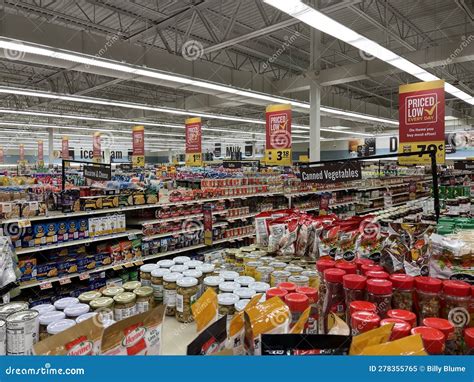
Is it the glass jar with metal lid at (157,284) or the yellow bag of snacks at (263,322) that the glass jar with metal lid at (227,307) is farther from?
the glass jar with metal lid at (157,284)

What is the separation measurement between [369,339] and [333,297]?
1.82 ft

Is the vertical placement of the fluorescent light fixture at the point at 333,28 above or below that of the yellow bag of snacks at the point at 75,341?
above

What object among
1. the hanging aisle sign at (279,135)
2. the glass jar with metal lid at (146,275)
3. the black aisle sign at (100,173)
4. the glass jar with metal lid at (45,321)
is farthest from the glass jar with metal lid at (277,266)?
the hanging aisle sign at (279,135)

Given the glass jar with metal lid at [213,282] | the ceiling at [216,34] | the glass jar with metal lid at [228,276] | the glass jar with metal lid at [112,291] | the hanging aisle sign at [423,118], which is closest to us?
the glass jar with metal lid at [112,291]

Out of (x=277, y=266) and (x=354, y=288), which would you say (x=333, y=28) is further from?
(x=354, y=288)

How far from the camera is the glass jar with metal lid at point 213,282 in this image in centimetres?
186

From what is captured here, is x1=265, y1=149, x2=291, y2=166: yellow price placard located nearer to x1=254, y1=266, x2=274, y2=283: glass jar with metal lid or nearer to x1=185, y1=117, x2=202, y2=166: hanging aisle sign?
x1=185, y1=117, x2=202, y2=166: hanging aisle sign

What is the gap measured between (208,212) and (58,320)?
5864 mm

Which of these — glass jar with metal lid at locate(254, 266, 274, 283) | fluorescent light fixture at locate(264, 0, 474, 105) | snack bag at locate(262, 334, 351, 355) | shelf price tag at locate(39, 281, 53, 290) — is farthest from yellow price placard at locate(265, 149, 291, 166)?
snack bag at locate(262, 334, 351, 355)

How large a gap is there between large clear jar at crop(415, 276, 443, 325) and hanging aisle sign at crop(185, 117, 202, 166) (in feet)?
42.6

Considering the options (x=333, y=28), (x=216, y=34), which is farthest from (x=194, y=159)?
(x=333, y=28)

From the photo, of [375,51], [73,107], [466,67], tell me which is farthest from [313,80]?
[73,107]

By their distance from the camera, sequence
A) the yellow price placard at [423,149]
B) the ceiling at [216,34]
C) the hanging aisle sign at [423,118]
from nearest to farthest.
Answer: the yellow price placard at [423,149]
the hanging aisle sign at [423,118]
the ceiling at [216,34]

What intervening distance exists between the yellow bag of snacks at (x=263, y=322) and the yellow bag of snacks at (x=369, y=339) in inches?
10.0
